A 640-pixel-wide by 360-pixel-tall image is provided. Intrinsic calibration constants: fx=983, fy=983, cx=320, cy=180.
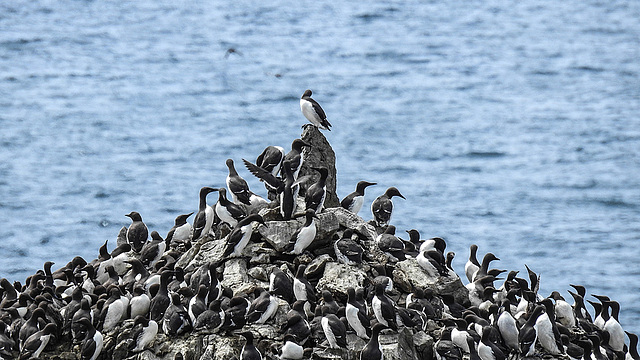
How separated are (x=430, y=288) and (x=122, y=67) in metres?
56.3

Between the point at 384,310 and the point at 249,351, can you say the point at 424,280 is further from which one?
the point at 249,351

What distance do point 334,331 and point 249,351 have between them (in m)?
1.21

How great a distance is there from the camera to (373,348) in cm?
1309

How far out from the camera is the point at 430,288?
50.1ft

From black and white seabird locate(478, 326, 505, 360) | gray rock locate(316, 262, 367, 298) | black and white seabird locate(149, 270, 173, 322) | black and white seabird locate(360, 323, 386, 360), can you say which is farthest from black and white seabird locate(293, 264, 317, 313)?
black and white seabird locate(478, 326, 505, 360)

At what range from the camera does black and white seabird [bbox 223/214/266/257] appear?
1498cm

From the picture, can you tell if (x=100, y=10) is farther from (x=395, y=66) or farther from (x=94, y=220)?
(x=94, y=220)

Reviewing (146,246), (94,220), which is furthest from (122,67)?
(146,246)

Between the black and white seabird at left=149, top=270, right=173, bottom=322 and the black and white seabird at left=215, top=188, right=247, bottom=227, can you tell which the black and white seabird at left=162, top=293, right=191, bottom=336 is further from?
the black and white seabird at left=215, top=188, right=247, bottom=227

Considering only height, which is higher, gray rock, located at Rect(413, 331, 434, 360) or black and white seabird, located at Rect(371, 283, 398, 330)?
black and white seabird, located at Rect(371, 283, 398, 330)

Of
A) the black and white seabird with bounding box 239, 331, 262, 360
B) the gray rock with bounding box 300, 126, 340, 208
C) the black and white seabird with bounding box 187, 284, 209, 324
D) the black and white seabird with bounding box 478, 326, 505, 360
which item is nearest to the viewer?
the black and white seabird with bounding box 239, 331, 262, 360

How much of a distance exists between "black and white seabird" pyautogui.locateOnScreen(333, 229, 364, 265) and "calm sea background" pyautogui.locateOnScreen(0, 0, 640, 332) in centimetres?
2017

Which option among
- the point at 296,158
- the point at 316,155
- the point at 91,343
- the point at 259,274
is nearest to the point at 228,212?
the point at 296,158

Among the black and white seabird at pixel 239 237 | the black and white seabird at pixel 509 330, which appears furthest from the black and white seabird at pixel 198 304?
the black and white seabird at pixel 509 330
